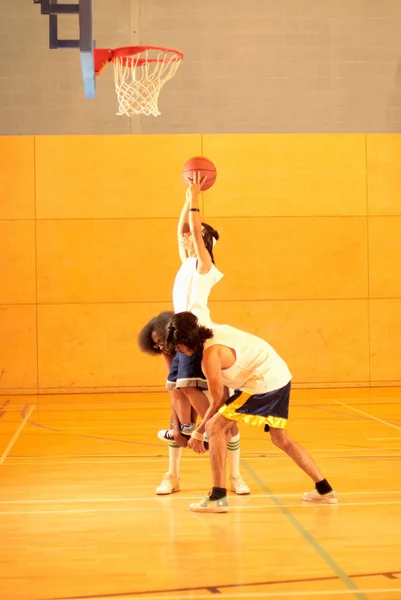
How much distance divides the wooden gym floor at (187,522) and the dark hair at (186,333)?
0.84m

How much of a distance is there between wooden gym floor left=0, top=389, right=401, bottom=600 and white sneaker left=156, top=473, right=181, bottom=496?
0.06 metres

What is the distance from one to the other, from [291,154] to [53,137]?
267 centimetres

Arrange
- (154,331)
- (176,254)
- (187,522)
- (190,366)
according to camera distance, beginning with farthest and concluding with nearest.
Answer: (176,254), (190,366), (154,331), (187,522)

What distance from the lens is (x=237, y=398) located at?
4305mm

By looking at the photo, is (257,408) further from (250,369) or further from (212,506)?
(212,506)

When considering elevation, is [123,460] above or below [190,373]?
below

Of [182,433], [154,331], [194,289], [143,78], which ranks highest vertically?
[143,78]

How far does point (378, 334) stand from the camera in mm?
9938

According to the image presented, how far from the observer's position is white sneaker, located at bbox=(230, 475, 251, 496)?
15.4ft

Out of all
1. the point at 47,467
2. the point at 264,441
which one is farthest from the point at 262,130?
the point at 47,467

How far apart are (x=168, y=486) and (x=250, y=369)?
3.03ft

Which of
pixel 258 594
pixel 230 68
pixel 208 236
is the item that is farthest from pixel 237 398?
pixel 230 68

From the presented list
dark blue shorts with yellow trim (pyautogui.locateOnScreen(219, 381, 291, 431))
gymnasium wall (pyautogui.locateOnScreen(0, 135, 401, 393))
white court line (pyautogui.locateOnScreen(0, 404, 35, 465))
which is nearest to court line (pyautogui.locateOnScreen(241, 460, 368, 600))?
dark blue shorts with yellow trim (pyautogui.locateOnScreen(219, 381, 291, 431))

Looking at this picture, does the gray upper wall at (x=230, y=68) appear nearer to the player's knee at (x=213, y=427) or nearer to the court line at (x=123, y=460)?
the court line at (x=123, y=460)
